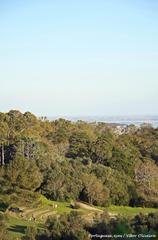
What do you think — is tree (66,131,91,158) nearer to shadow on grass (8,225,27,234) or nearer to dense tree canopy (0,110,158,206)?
dense tree canopy (0,110,158,206)

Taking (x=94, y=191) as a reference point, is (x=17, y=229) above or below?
below

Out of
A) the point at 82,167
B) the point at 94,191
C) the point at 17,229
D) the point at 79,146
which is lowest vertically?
the point at 17,229

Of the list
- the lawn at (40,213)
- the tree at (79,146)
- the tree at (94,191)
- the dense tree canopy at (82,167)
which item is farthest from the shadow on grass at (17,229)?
the tree at (79,146)

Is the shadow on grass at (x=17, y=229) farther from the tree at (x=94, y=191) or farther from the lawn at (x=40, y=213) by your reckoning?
the tree at (x=94, y=191)

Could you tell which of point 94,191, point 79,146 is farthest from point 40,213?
point 79,146

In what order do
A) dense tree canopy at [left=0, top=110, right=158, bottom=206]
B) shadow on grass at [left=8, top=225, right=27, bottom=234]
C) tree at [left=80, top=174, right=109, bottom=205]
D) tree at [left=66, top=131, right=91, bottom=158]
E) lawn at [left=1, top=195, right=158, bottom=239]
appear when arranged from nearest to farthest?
shadow on grass at [left=8, top=225, right=27, bottom=234], lawn at [left=1, top=195, right=158, bottom=239], dense tree canopy at [left=0, top=110, right=158, bottom=206], tree at [left=80, top=174, right=109, bottom=205], tree at [left=66, top=131, right=91, bottom=158]

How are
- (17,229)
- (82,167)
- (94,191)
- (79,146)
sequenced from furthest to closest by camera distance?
(79,146) → (82,167) → (94,191) → (17,229)

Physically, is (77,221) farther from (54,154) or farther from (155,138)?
(155,138)

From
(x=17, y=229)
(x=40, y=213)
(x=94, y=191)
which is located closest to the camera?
(x=17, y=229)

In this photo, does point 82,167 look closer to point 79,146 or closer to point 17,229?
point 79,146

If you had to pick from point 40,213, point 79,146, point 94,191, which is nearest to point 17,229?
point 40,213

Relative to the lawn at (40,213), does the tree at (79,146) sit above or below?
above

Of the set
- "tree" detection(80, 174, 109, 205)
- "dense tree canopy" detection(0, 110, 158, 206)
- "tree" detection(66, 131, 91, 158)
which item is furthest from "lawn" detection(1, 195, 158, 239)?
"tree" detection(66, 131, 91, 158)

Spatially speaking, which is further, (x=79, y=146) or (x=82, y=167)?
(x=79, y=146)
